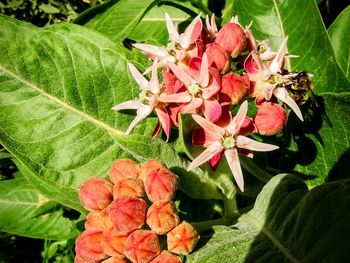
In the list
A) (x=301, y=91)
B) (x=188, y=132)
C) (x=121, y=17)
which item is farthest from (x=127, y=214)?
(x=121, y=17)

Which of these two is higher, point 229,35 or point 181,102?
point 229,35

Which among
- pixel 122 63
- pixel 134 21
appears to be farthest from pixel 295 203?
pixel 134 21

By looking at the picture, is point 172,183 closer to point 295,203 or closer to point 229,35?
point 295,203

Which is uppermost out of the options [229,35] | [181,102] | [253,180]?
[229,35]

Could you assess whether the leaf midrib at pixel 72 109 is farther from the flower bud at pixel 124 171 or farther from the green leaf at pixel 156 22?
the green leaf at pixel 156 22

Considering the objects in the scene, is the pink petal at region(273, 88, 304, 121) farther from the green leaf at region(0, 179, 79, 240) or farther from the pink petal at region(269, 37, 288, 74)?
the green leaf at region(0, 179, 79, 240)
